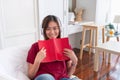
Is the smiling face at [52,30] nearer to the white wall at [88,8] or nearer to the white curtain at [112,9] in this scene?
the white wall at [88,8]

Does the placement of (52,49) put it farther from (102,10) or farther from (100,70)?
(102,10)

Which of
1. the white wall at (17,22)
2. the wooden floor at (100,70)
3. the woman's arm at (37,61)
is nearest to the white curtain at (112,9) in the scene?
the wooden floor at (100,70)

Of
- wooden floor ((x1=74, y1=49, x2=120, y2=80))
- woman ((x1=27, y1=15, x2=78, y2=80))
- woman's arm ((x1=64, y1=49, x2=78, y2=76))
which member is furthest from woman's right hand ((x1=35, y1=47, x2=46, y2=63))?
wooden floor ((x1=74, y1=49, x2=120, y2=80))

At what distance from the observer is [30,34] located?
2.70 m

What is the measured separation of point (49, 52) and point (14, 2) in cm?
139

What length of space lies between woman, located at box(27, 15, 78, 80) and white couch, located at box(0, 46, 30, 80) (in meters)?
0.10

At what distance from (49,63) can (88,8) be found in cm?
281

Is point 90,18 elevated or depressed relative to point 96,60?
elevated

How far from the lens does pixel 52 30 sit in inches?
55.7

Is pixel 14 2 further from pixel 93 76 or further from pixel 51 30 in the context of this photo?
pixel 93 76

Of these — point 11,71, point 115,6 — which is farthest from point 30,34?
point 115,6

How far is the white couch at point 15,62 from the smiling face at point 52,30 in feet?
1.01

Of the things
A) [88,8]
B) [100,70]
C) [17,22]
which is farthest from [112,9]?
[17,22]

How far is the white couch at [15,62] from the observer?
4.39 feet
